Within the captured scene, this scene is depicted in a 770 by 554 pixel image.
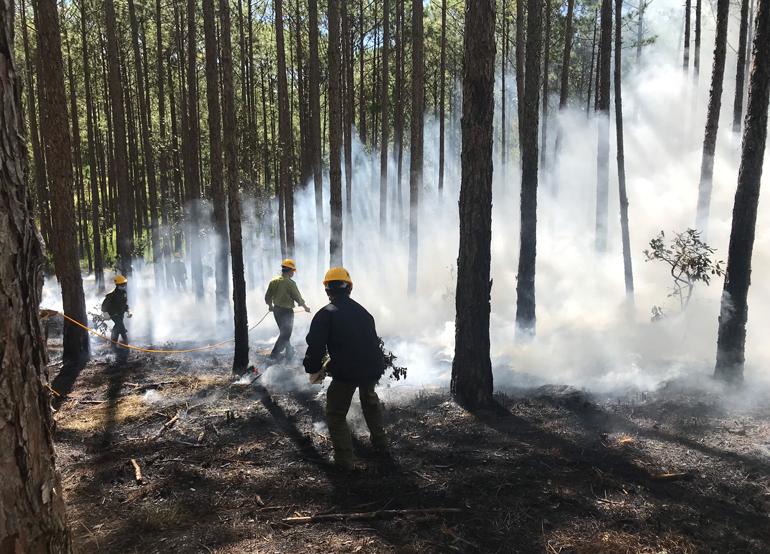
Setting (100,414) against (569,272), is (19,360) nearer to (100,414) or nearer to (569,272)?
(100,414)

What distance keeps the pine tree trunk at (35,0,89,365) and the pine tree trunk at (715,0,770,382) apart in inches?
458

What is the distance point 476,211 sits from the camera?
7375 millimetres

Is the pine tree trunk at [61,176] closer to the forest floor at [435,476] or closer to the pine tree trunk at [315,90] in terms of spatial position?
the forest floor at [435,476]

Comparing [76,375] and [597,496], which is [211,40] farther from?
[597,496]

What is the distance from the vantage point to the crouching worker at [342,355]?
5234 mm

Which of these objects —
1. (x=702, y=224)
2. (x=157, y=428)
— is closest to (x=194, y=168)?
(x=157, y=428)

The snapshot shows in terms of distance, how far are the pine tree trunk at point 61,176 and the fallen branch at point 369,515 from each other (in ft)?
28.8

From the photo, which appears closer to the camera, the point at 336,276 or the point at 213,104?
the point at 336,276

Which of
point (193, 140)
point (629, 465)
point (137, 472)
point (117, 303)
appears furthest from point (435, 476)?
point (193, 140)

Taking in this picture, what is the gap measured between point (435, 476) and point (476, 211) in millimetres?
3696

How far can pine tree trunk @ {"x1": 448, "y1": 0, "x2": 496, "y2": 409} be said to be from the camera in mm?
7172

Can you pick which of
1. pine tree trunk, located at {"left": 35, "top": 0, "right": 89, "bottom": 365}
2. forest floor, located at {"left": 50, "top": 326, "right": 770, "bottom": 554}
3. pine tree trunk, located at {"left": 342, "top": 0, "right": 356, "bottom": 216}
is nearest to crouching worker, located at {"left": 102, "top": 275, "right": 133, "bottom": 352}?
pine tree trunk, located at {"left": 35, "top": 0, "right": 89, "bottom": 365}

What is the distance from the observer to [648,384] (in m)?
8.52

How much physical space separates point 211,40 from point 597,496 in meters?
9.53
